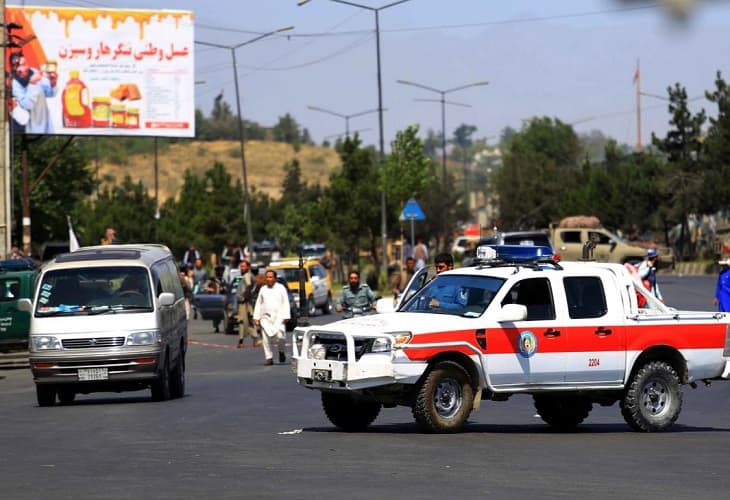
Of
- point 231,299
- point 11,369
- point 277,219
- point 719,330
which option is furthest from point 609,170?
point 719,330

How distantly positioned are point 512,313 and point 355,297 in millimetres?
9533

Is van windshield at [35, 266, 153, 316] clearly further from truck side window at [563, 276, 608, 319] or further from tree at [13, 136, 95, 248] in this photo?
tree at [13, 136, 95, 248]

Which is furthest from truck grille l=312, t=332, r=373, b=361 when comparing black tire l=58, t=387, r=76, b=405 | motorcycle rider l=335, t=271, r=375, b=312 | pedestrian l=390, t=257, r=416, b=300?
pedestrian l=390, t=257, r=416, b=300

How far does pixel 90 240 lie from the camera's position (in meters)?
87.8

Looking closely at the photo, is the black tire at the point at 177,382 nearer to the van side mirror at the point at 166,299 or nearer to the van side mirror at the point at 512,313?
the van side mirror at the point at 166,299

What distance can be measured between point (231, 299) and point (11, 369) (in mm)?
10318

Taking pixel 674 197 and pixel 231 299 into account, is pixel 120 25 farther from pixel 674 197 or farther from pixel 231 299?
pixel 674 197

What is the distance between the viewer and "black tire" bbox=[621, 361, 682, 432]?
1631 cm

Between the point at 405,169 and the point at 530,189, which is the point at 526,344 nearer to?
the point at 405,169

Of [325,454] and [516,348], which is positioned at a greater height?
[516,348]

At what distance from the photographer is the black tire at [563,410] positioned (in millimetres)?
17125

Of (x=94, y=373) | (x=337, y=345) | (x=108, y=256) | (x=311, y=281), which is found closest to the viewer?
(x=337, y=345)

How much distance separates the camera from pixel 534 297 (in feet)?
53.7

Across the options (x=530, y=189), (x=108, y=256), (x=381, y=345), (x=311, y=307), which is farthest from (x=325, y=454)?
(x=530, y=189)
